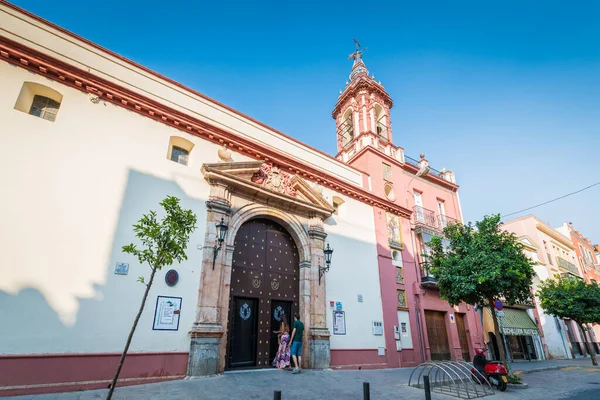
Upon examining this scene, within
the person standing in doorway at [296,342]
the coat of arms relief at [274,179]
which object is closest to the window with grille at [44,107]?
the coat of arms relief at [274,179]

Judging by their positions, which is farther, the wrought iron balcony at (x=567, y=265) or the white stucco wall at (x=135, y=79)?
the wrought iron balcony at (x=567, y=265)

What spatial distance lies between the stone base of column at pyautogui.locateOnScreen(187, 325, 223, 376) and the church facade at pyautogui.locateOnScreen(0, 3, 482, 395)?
0.04 m

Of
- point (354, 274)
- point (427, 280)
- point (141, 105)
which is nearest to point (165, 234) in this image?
point (141, 105)

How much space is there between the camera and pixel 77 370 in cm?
696

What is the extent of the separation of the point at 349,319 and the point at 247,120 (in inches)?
354

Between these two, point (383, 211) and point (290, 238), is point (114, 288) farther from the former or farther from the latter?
point (383, 211)

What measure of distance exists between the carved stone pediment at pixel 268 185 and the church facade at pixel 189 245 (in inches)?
2.4

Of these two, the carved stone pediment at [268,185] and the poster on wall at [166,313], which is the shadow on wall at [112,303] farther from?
the carved stone pediment at [268,185]

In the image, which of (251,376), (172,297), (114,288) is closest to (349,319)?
(251,376)

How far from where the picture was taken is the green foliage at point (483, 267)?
1071 centimetres

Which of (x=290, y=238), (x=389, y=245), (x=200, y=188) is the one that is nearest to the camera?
(x=200, y=188)

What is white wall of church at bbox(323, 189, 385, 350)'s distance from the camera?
12.5m

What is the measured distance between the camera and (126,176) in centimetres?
899

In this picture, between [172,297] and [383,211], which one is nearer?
[172,297]
